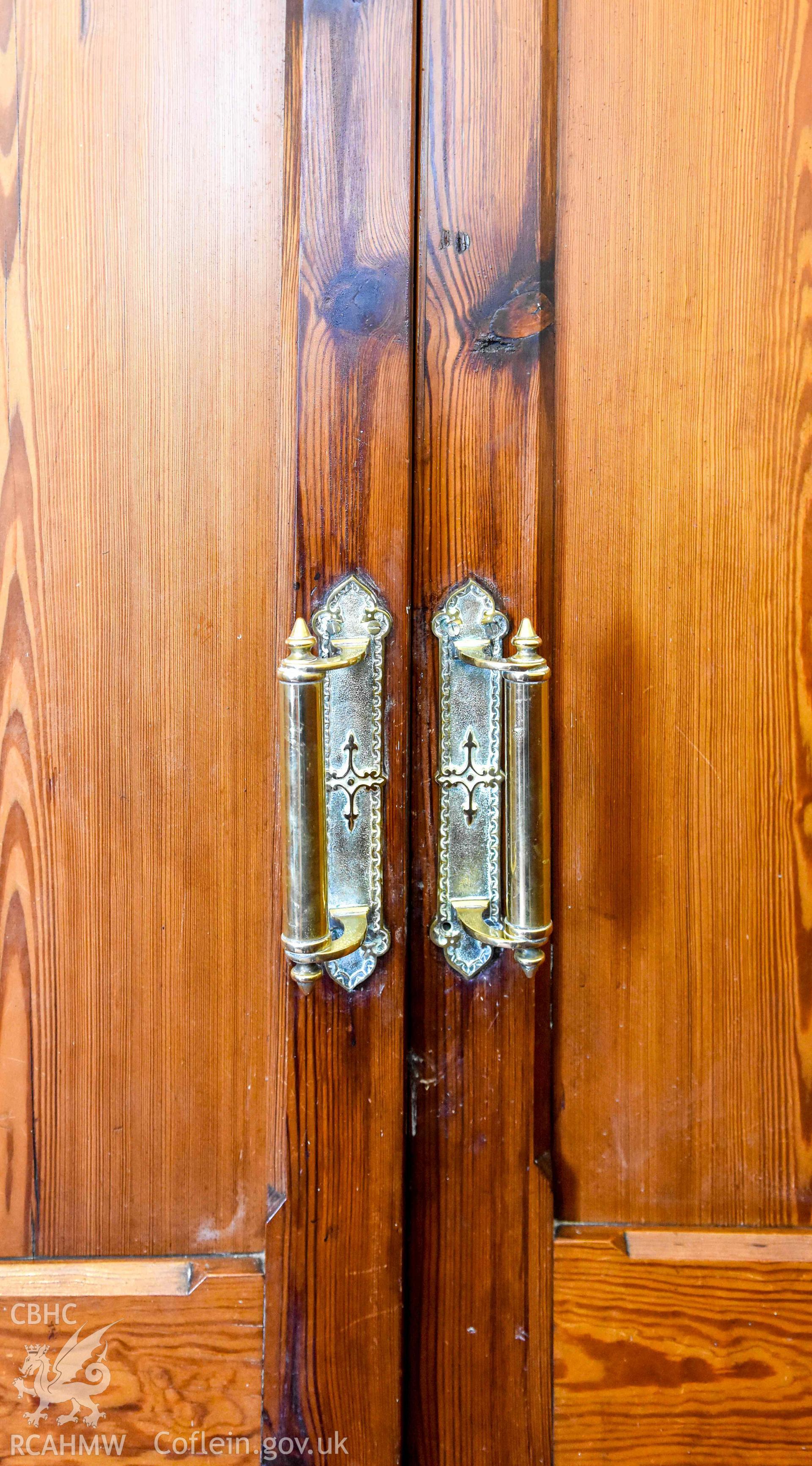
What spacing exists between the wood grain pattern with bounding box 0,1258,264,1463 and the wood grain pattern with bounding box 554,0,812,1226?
0.19 m

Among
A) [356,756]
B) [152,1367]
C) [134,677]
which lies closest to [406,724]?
[356,756]

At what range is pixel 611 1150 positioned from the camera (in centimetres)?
44

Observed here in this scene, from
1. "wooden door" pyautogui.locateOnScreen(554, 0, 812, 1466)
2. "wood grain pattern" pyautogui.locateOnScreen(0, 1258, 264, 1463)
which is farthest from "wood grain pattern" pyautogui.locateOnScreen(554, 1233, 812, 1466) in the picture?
"wood grain pattern" pyautogui.locateOnScreen(0, 1258, 264, 1463)

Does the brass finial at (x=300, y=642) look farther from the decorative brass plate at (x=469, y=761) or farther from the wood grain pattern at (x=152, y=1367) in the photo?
the wood grain pattern at (x=152, y=1367)

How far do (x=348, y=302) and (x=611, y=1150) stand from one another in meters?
0.47

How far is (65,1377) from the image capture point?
0.42 meters

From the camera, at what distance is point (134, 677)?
0.44 m

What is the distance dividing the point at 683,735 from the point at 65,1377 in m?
0.47

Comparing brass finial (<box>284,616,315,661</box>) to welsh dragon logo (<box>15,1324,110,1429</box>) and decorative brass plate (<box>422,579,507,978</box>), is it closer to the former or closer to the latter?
decorative brass plate (<box>422,579,507,978</box>)

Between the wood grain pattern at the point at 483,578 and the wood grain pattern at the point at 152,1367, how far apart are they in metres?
0.09

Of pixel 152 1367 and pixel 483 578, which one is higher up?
pixel 483 578

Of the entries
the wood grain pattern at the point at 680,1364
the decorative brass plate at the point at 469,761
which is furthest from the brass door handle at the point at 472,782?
the wood grain pattern at the point at 680,1364

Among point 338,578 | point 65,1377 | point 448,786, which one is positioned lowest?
point 65,1377

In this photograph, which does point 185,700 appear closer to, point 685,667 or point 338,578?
point 338,578
